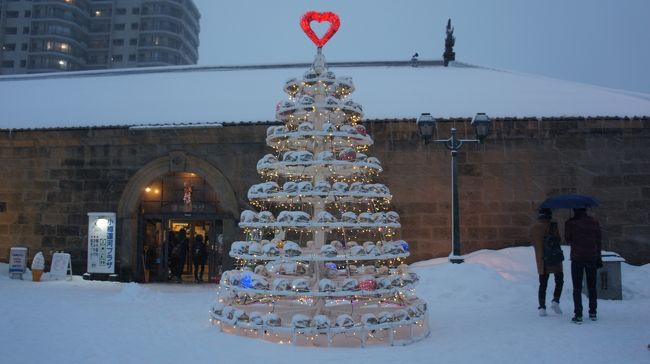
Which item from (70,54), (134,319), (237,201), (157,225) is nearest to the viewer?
(134,319)

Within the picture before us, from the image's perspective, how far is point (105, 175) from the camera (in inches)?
545

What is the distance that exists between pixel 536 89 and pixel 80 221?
513 inches

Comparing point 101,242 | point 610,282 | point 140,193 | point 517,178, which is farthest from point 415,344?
point 101,242

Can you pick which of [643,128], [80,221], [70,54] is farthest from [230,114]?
[70,54]

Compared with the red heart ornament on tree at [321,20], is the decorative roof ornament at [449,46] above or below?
above

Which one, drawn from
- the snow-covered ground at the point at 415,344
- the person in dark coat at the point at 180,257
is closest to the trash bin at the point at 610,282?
the snow-covered ground at the point at 415,344

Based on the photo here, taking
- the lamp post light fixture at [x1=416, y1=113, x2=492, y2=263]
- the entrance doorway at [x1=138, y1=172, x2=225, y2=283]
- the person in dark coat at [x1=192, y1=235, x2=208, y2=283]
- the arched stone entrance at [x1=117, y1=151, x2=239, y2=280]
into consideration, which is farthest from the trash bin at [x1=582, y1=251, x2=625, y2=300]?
the person in dark coat at [x1=192, y1=235, x2=208, y2=283]

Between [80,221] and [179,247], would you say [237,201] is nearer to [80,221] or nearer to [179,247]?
[179,247]

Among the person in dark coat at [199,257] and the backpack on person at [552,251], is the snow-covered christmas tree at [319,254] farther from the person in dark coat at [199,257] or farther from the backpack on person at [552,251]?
the person in dark coat at [199,257]

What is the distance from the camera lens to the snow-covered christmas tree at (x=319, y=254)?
641 cm

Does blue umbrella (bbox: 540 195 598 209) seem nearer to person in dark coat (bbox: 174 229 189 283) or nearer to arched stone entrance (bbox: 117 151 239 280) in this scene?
arched stone entrance (bbox: 117 151 239 280)

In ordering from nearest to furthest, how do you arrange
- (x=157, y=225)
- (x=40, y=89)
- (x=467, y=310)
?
(x=467, y=310), (x=157, y=225), (x=40, y=89)

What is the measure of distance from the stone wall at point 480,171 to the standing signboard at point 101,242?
342 millimetres

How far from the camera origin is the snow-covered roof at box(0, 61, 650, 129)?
13.4 m
